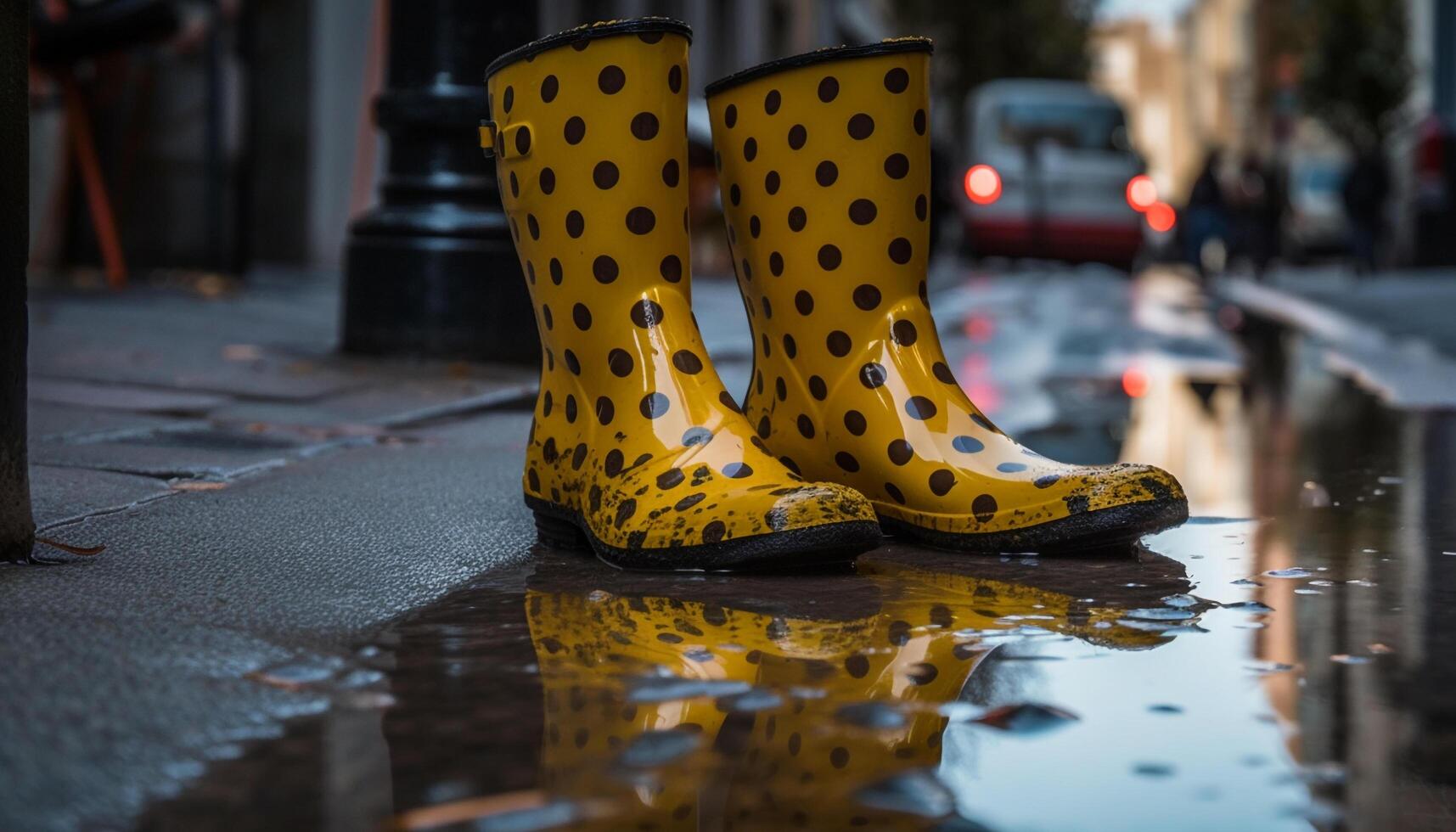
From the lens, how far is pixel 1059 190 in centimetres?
1653

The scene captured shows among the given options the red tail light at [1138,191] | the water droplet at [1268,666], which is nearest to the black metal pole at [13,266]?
the water droplet at [1268,666]

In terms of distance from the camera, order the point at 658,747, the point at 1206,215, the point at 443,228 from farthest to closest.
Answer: the point at 1206,215 < the point at 443,228 < the point at 658,747

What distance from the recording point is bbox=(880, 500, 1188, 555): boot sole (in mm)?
2174

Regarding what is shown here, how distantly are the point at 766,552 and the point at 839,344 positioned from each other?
0.48 meters

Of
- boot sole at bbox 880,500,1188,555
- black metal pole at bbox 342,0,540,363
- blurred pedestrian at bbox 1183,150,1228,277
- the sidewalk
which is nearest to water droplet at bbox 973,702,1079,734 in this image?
boot sole at bbox 880,500,1188,555

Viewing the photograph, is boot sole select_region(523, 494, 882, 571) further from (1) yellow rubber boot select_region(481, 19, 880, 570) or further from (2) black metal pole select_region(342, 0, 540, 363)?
(2) black metal pole select_region(342, 0, 540, 363)

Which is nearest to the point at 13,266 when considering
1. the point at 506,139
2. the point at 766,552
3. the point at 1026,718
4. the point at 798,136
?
the point at 506,139

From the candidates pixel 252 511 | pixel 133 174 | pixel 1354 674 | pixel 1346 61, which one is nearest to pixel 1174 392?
pixel 252 511

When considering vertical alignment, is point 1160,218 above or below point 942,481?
above

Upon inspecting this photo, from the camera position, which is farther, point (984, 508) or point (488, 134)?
point (488, 134)

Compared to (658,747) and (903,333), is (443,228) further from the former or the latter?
(658,747)

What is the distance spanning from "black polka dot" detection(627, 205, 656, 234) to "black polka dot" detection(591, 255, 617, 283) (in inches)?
1.9

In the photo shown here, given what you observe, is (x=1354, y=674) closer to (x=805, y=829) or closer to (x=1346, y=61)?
(x=805, y=829)

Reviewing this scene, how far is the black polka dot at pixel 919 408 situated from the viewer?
2.36 metres
